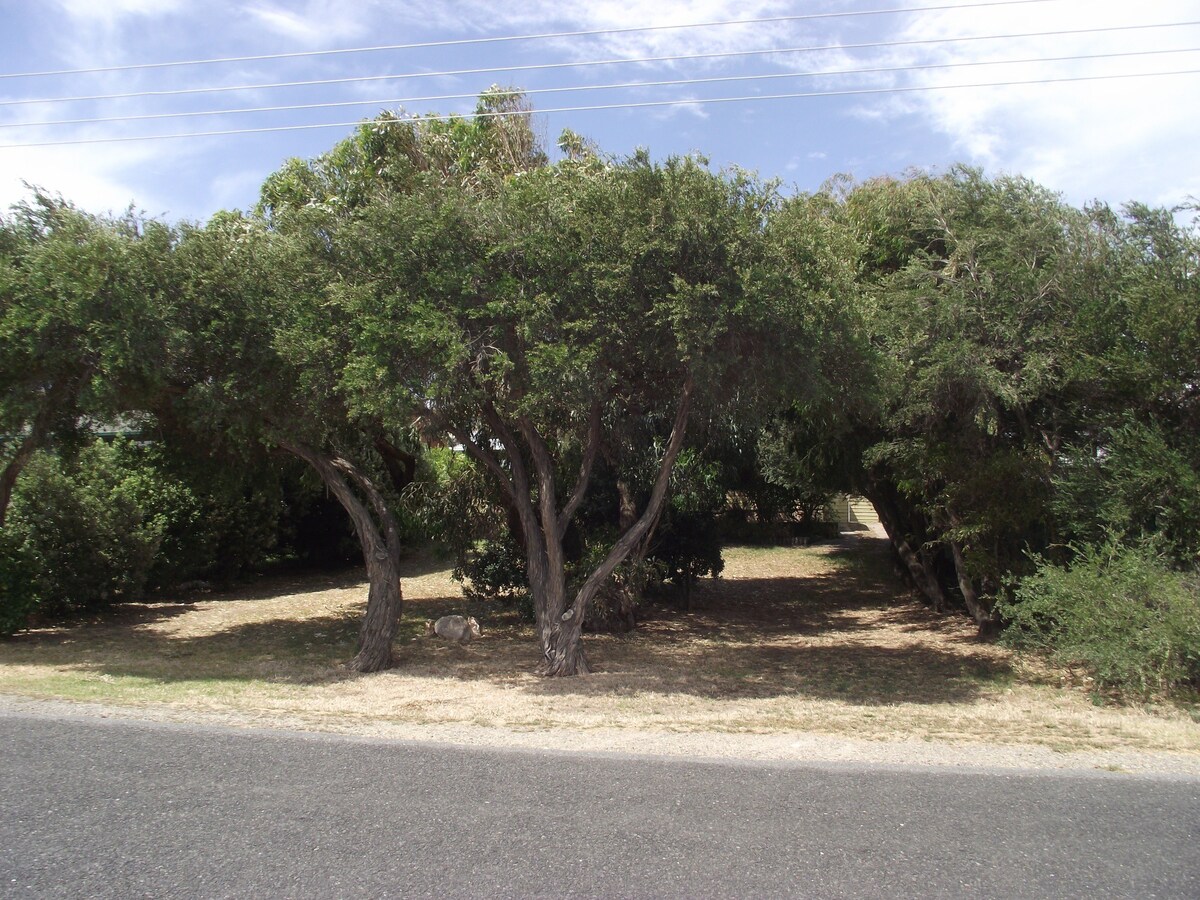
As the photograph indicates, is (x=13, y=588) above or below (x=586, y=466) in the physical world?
below

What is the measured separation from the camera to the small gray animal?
13.7 m

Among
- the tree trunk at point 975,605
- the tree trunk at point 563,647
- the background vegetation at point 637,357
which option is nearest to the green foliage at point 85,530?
the background vegetation at point 637,357

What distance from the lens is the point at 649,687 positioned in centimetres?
1031

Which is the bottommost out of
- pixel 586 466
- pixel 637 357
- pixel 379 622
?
pixel 379 622

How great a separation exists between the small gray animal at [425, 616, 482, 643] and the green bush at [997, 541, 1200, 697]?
760 cm

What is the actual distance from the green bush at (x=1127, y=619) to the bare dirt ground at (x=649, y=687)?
1.31ft

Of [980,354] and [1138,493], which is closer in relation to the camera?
[1138,493]

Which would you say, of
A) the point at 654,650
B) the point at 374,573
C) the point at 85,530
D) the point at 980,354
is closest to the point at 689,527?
the point at 654,650

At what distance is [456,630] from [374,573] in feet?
8.32

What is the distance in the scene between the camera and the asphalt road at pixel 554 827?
4.57 meters

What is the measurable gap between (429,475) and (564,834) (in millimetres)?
12785

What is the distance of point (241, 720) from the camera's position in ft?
27.2

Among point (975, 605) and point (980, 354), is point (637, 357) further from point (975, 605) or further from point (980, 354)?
point (975, 605)

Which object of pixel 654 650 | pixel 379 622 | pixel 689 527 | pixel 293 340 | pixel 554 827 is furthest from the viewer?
pixel 689 527
